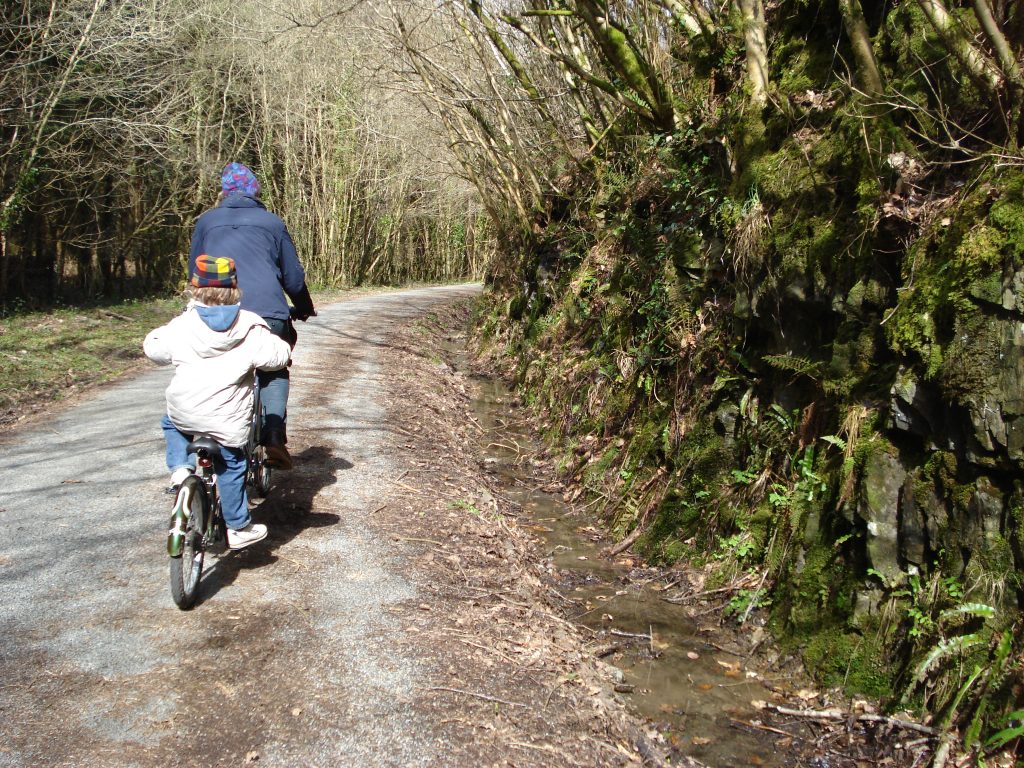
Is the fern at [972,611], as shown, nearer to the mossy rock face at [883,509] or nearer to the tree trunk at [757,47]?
the mossy rock face at [883,509]

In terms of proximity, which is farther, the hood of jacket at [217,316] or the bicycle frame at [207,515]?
the hood of jacket at [217,316]

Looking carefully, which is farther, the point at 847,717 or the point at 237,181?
the point at 237,181

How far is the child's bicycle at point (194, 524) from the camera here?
4.18 m

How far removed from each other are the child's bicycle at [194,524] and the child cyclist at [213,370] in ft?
0.25

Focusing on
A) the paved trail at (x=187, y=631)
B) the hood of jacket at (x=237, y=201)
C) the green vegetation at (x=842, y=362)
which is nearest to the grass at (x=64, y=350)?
the paved trail at (x=187, y=631)

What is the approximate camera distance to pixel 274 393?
541cm

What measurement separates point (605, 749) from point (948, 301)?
2972 mm

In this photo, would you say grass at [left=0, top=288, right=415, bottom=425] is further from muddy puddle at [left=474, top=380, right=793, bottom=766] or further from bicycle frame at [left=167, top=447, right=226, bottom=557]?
muddy puddle at [left=474, top=380, right=793, bottom=766]

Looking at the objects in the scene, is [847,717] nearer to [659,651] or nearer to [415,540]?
[659,651]

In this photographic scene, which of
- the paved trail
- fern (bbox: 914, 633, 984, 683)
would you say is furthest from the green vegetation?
the paved trail

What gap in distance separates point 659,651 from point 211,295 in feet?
11.6

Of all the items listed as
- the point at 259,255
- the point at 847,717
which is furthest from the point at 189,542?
the point at 847,717

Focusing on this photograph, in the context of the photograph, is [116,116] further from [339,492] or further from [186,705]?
[186,705]

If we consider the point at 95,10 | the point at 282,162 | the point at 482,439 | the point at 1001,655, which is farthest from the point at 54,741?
the point at 282,162
